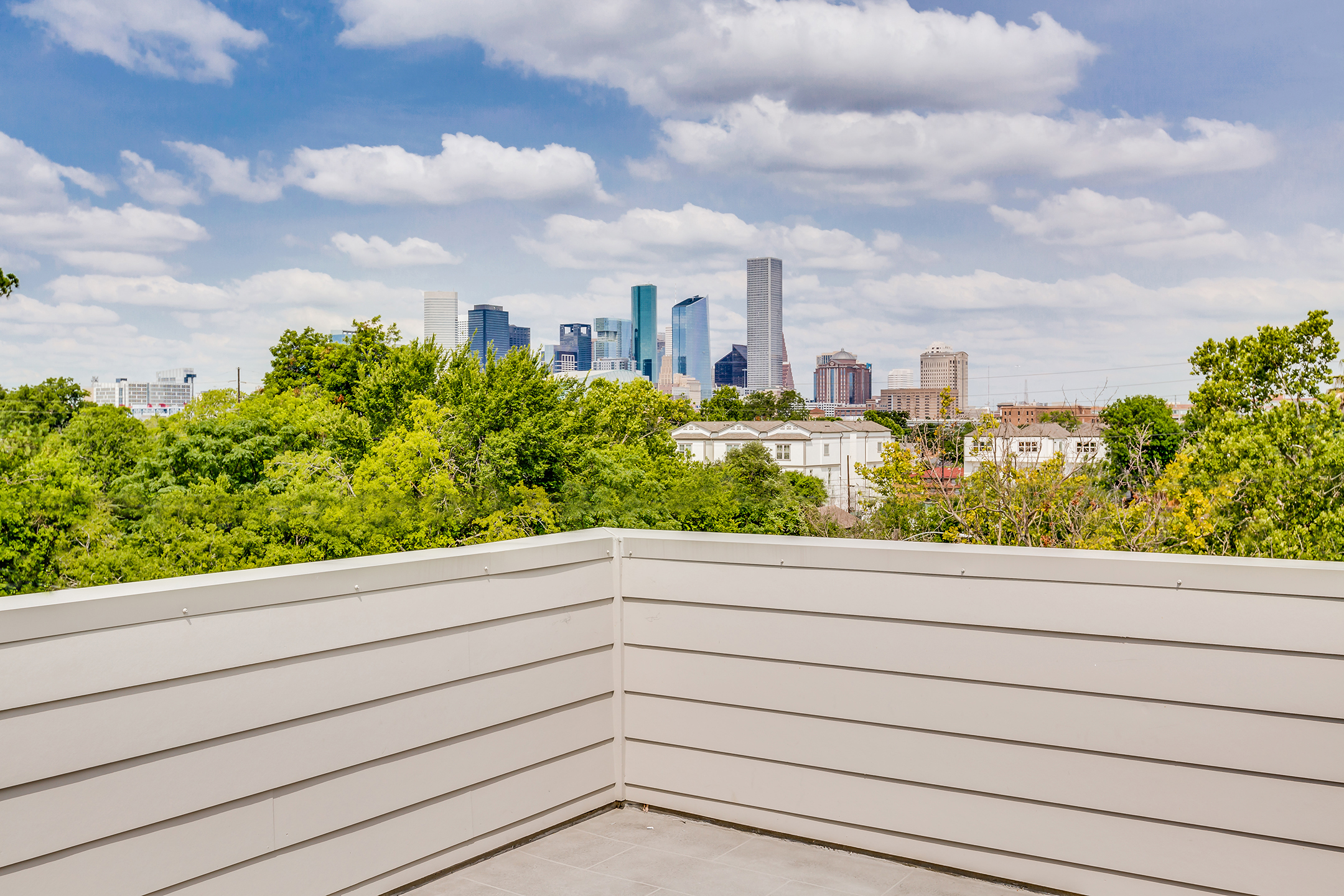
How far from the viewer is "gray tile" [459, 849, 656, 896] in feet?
7.52

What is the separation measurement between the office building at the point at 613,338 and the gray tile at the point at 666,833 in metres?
129

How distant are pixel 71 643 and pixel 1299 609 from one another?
2.45 meters

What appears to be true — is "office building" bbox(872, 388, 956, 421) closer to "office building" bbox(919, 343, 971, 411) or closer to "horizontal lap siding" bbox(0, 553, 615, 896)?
"office building" bbox(919, 343, 971, 411)

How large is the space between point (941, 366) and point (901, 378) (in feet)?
88.6

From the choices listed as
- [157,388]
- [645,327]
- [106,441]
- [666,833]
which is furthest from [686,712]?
[645,327]

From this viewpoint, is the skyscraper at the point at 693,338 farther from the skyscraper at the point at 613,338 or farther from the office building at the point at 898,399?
the office building at the point at 898,399

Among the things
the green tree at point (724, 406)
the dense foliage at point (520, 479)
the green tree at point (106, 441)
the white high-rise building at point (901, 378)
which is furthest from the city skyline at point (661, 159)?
the green tree at point (106, 441)

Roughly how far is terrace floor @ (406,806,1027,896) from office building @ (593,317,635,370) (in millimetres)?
129333

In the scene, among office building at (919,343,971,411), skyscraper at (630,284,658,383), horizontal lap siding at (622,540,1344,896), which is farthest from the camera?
skyscraper at (630,284,658,383)

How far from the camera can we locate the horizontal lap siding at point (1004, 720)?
2.00 meters

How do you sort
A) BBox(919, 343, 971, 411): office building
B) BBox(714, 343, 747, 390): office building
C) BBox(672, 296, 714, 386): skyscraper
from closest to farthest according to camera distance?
BBox(919, 343, 971, 411): office building, BBox(714, 343, 747, 390): office building, BBox(672, 296, 714, 386): skyscraper

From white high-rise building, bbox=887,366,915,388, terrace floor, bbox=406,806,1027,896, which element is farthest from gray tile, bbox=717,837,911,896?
white high-rise building, bbox=887,366,915,388

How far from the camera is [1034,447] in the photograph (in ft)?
24.8

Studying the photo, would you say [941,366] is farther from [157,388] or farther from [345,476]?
[345,476]
